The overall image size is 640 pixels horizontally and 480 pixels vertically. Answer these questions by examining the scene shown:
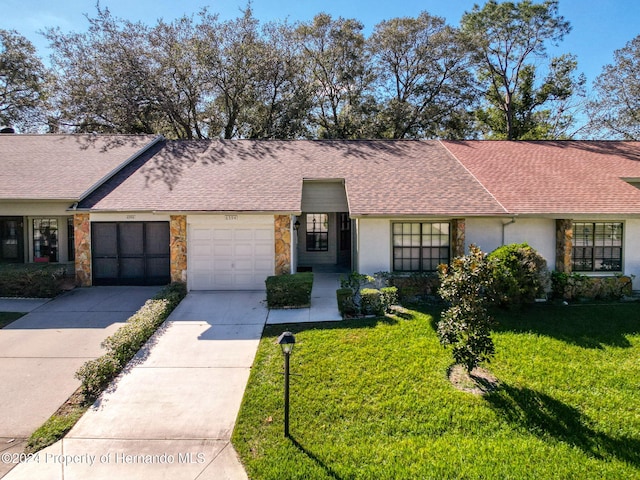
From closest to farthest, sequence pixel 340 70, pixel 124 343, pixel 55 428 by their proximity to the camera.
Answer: pixel 55 428 < pixel 124 343 < pixel 340 70

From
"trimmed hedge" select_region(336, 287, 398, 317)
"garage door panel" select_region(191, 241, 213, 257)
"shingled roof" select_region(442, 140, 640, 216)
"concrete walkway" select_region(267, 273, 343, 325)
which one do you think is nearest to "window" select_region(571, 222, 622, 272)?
"shingled roof" select_region(442, 140, 640, 216)

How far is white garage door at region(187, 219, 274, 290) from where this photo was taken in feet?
37.5

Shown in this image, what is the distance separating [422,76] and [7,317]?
26.9m

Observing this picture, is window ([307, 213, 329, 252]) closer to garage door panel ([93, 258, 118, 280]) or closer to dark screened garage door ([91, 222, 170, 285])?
dark screened garage door ([91, 222, 170, 285])

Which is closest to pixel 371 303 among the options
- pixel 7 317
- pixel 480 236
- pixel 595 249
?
pixel 480 236

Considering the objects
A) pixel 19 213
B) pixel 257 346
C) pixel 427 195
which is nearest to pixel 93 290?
pixel 19 213

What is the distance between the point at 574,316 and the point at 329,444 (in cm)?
763

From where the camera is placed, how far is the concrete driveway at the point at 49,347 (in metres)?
5.24

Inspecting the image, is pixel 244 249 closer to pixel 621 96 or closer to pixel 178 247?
pixel 178 247

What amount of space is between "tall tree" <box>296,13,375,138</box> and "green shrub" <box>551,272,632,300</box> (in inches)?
720

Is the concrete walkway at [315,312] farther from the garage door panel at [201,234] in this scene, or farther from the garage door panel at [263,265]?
the garage door panel at [201,234]

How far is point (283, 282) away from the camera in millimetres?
9727

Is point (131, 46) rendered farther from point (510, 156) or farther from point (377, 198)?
point (510, 156)

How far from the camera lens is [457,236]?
1139 cm
